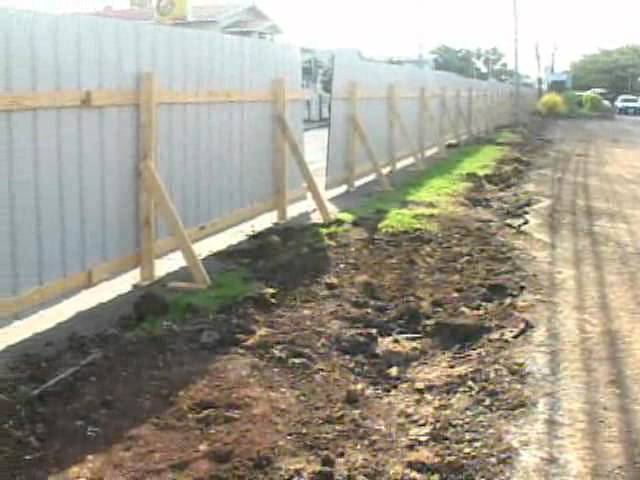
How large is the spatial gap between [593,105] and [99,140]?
78.0 metres

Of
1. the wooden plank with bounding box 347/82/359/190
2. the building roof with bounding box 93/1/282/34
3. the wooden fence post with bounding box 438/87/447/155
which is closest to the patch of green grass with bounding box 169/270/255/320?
the wooden plank with bounding box 347/82/359/190

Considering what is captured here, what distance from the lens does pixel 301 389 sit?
20.9 ft

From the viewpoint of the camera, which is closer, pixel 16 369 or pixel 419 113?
pixel 16 369

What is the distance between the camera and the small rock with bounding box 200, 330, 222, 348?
7.12 m

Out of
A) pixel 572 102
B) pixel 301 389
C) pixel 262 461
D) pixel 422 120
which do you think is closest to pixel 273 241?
pixel 301 389

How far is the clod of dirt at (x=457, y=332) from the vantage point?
307 inches

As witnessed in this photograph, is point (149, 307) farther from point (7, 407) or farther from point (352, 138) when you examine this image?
point (352, 138)

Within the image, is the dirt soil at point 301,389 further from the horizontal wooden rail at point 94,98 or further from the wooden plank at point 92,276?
the horizontal wooden rail at point 94,98

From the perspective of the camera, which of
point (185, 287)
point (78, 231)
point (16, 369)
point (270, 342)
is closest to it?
point (16, 369)

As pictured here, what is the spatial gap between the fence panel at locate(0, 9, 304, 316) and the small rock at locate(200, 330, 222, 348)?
1.15m

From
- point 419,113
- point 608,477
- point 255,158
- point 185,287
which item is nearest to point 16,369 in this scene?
point 185,287

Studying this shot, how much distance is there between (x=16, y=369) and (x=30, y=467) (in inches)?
60.4

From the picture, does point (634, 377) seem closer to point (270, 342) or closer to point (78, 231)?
point (270, 342)

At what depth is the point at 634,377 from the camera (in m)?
6.73
